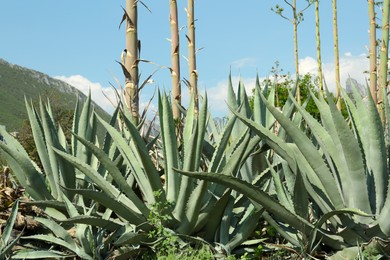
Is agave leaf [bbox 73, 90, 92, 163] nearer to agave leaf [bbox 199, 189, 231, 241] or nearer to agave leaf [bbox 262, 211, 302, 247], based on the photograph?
agave leaf [bbox 199, 189, 231, 241]

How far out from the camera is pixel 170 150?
3.80 meters

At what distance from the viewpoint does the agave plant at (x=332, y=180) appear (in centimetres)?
335

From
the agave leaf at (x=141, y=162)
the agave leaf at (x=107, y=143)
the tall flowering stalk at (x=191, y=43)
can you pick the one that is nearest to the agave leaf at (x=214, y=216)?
the agave leaf at (x=141, y=162)

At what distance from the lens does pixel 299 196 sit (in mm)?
3404

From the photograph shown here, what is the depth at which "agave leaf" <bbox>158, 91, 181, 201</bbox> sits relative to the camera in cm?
380

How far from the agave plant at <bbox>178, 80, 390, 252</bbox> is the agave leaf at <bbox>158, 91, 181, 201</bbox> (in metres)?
0.57

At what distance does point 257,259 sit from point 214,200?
→ 0.48 m

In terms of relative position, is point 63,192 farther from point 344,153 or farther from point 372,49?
point 372,49

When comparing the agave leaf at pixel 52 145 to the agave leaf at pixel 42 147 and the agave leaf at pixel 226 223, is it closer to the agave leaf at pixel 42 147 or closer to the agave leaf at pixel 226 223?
the agave leaf at pixel 42 147

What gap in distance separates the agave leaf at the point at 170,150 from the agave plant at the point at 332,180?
1.86ft

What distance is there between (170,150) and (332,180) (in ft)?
3.37

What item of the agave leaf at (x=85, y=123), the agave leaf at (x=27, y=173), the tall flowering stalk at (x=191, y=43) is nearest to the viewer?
the agave leaf at (x=27, y=173)

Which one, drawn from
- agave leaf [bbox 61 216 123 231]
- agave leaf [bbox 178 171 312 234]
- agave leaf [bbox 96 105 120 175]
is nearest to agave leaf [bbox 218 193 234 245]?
agave leaf [bbox 178 171 312 234]

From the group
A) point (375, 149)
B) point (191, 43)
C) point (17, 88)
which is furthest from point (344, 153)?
point (17, 88)
